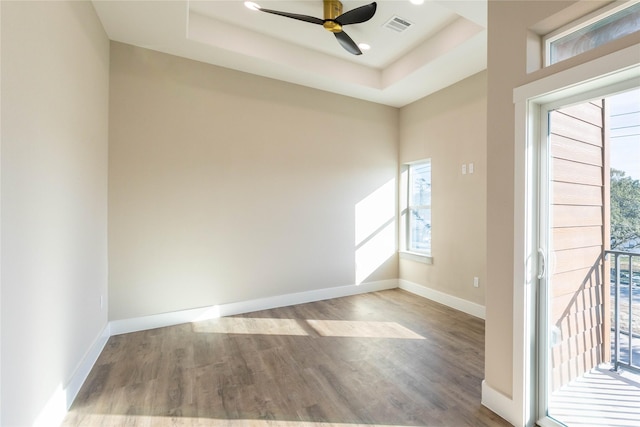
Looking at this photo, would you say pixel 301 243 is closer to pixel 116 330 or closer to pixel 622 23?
pixel 116 330

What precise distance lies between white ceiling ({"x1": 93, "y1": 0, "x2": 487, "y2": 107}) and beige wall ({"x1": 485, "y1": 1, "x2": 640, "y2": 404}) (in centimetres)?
90

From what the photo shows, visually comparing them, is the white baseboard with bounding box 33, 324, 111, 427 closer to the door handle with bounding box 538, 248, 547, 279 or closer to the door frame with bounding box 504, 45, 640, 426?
the door frame with bounding box 504, 45, 640, 426

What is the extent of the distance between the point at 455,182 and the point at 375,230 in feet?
4.52

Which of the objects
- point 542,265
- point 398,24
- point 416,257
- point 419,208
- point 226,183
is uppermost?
point 398,24

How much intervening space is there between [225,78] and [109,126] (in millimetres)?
1373

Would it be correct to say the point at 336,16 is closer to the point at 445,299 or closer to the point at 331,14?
the point at 331,14

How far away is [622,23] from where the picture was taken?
1390 mm

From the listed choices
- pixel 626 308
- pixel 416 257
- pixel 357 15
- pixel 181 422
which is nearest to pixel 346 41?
pixel 357 15

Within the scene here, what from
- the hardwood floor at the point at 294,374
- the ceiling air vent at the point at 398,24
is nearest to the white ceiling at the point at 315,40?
the ceiling air vent at the point at 398,24

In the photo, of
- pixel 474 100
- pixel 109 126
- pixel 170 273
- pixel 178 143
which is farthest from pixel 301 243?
pixel 474 100

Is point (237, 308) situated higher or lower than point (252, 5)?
lower

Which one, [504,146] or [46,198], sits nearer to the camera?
[46,198]

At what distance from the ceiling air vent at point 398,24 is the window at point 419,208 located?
74.4 inches

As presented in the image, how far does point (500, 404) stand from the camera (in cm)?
180
